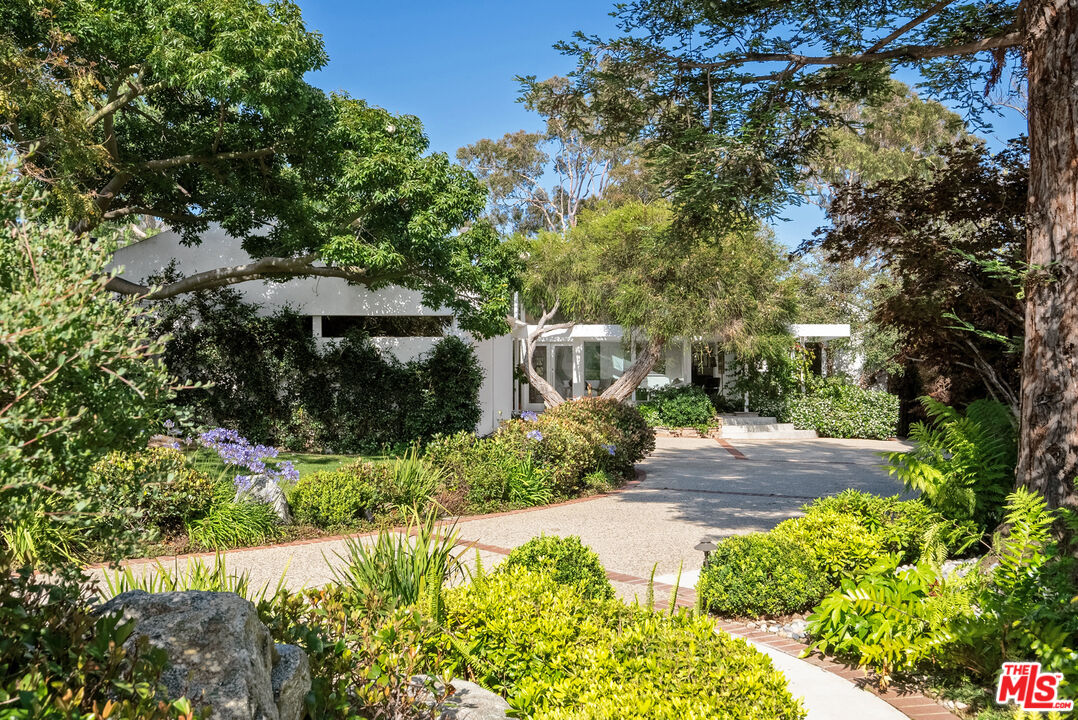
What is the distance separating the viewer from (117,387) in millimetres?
2338

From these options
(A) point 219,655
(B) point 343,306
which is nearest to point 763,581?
(A) point 219,655

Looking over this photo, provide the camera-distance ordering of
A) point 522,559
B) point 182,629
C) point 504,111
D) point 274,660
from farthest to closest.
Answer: point 504,111
point 522,559
point 274,660
point 182,629

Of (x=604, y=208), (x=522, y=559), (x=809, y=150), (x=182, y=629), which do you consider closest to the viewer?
(x=182, y=629)

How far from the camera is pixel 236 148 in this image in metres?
13.3

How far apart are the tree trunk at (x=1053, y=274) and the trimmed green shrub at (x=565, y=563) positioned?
10.9 ft

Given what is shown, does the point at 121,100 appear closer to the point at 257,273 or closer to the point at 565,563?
the point at 257,273

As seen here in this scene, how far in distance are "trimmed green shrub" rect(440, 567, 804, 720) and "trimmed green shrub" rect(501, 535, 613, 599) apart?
1.63 ft

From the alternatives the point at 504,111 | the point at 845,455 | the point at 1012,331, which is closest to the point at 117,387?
the point at 1012,331

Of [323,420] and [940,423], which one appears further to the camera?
[323,420]

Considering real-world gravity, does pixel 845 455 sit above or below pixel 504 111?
below

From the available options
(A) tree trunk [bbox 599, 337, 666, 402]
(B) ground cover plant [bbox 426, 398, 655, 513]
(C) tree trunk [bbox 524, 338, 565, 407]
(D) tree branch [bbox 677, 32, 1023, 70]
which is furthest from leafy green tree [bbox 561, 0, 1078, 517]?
(C) tree trunk [bbox 524, 338, 565, 407]

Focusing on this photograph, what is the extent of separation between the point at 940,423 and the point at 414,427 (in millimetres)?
11291

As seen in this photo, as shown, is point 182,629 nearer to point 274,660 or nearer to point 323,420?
point 274,660

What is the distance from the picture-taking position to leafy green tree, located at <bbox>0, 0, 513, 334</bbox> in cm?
1041
